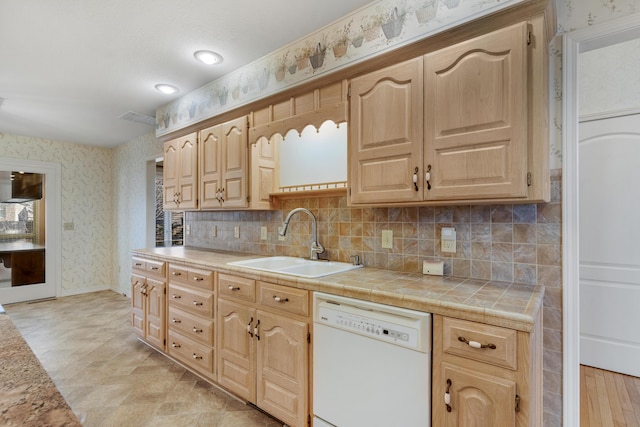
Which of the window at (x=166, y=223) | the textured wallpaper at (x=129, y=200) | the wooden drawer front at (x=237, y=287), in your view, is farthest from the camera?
the window at (x=166, y=223)

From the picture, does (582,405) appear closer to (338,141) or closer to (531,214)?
(531,214)

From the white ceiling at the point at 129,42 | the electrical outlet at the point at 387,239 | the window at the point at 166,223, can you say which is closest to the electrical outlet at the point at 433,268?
the electrical outlet at the point at 387,239

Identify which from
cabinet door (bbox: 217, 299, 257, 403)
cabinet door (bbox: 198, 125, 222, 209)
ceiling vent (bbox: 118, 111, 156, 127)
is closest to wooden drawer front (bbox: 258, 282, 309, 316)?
cabinet door (bbox: 217, 299, 257, 403)

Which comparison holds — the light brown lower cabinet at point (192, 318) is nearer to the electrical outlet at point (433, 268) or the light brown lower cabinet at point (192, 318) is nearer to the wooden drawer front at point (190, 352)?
the wooden drawer front at point (190, 352)

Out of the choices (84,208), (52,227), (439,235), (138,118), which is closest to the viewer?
(439,235)

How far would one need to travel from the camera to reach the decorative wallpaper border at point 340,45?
5.14ft

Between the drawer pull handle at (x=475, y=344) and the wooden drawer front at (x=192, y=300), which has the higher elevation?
the drawer pull handle at (x=475, y=344)

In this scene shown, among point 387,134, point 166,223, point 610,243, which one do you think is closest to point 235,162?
point 387,134

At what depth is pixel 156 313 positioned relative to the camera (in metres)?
2.78

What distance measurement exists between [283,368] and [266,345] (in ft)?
0.56

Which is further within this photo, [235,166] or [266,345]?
[235,166]

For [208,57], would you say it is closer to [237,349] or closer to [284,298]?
[284,298]

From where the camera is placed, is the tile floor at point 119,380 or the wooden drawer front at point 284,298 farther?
the tile floor at point 119,380

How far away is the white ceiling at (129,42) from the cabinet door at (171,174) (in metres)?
0.49
